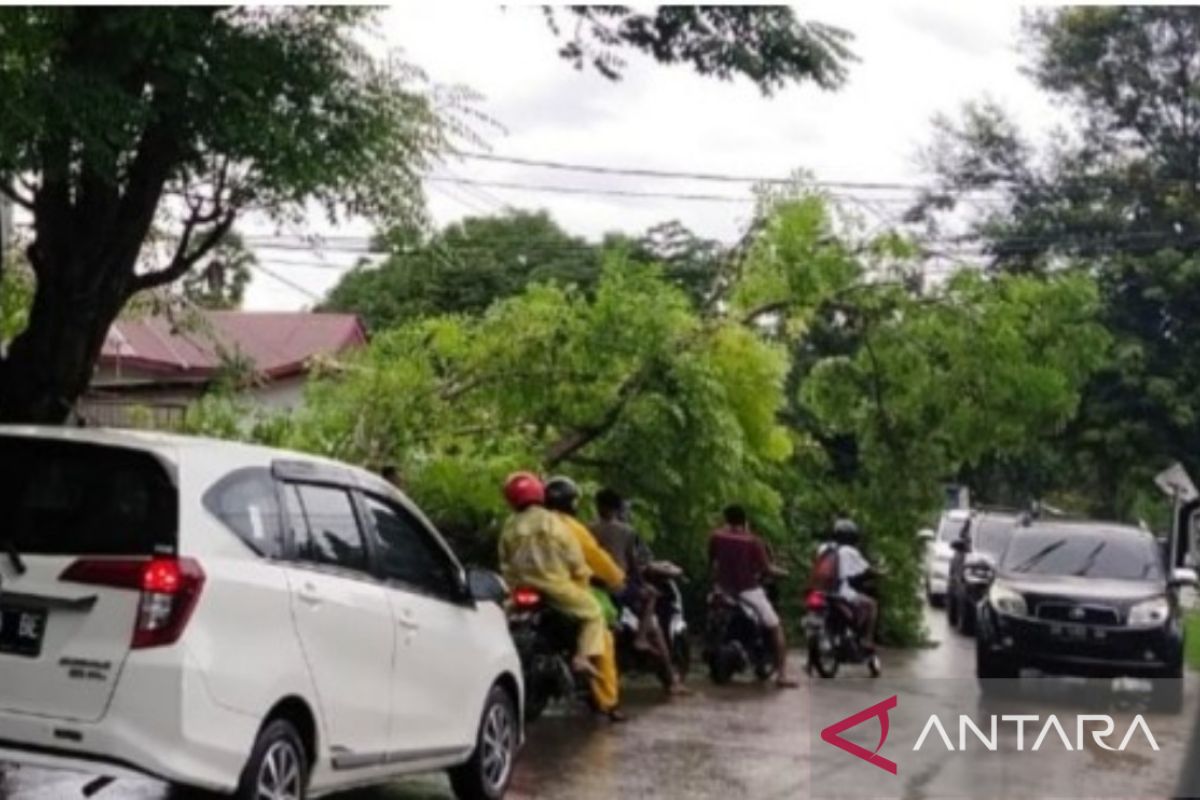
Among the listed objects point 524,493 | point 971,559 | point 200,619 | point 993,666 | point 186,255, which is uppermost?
point 186,255

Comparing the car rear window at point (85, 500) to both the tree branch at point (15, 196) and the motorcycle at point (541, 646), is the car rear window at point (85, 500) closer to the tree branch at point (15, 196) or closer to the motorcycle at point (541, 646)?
the tree branch at point (15, 196)

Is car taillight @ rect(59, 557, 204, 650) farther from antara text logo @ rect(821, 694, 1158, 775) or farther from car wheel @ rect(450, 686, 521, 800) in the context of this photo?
antara text logo @ rect(821, 694, 1158, 775)

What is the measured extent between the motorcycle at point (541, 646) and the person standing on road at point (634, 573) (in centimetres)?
181

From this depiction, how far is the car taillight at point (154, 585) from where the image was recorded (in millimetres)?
6773

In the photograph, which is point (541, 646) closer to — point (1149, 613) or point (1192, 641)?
point (1149, 613)

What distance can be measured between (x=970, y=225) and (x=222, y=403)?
87.2ft

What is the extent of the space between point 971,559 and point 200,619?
65.3ft

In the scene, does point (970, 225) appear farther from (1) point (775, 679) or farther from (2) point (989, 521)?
(1) point (775, 679)

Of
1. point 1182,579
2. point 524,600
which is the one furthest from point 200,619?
point 1182,579

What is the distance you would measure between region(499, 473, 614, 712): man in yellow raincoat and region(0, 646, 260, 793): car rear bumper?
549 cm

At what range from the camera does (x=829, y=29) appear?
10141 millimetres

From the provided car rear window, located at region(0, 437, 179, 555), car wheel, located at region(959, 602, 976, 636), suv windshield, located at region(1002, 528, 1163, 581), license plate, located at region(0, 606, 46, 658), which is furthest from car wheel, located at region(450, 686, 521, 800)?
car wheel, located at region(959, 602, 976, 636)

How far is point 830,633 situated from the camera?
17.8 m

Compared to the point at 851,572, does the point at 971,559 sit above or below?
below
